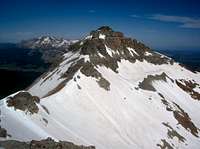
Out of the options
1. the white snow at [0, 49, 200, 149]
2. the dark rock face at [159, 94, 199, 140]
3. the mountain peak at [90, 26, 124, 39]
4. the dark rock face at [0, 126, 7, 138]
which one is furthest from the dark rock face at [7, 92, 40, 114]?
the mountain peak at [90, 26, 124, 39]

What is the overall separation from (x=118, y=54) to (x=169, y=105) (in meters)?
33.6

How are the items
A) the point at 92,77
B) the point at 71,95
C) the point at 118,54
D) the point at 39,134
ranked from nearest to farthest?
1. the point at 39,134
2. the point at 71,95
3. the point at 92,77
4. the point at 118,54

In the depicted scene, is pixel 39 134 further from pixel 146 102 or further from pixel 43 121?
pixel 146 102

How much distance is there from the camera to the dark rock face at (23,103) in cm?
5300

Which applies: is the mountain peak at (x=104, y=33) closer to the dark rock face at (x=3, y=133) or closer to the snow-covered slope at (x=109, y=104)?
the snow-covered slope at (x=109, y=104)

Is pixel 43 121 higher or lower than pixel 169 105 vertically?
higher

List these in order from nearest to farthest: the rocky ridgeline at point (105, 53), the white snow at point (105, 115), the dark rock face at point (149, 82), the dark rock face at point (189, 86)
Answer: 1. the white snow at point (105, 115)
2. the rocky ridgeline at point (105, 53)
3. the dark rock face at point (149, 82)
4. the dark rock face at point (189, 86)

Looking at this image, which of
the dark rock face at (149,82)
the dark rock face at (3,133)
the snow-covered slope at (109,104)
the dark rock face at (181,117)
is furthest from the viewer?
the dark rock face at (149,82)

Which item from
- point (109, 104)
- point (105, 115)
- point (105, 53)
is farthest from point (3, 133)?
point (105, 53)

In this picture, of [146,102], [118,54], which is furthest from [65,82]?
[118,54]

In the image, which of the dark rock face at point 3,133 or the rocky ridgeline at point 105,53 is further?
the rocky ridgeline at point 105,53

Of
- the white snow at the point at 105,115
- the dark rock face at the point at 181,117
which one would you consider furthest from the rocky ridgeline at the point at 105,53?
the dark rock face at the point at 181,117

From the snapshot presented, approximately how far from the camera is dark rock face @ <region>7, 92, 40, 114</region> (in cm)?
5300

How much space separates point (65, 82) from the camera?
83312 mm
